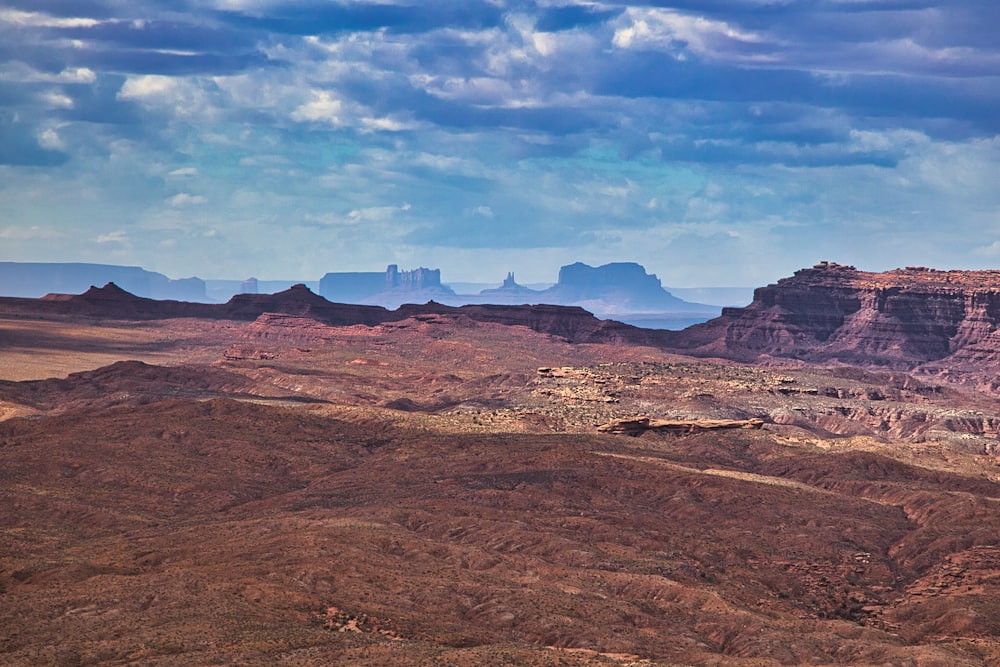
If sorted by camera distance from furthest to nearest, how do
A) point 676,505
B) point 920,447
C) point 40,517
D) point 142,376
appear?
point 142,376 → point 920,447 → point 676,505 → point 40,517

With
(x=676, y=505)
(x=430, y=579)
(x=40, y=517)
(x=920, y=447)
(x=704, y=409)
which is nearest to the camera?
(x=430, y=579)

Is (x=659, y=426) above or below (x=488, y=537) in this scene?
above

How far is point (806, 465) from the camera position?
432ft

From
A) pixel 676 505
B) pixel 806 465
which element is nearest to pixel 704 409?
pixel 806 465

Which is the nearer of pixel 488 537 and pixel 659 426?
pixel 488 537

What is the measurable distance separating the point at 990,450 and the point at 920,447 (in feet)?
44.2

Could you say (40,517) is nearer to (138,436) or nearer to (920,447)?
(138,436)

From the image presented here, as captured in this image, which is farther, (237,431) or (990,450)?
(990,450)

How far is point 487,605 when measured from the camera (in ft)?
238

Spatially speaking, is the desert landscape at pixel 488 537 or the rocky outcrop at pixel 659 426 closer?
the desert landscape at pixel 488 537

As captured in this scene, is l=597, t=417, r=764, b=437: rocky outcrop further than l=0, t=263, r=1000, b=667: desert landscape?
Yes

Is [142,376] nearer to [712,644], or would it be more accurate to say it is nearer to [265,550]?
[265,550]

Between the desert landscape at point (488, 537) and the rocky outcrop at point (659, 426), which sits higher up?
the rocky outcrop at point (659, 426)

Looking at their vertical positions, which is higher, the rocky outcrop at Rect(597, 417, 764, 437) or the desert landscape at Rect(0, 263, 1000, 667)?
the rocky outcrop at Rect(597, 417, 764, 437)
